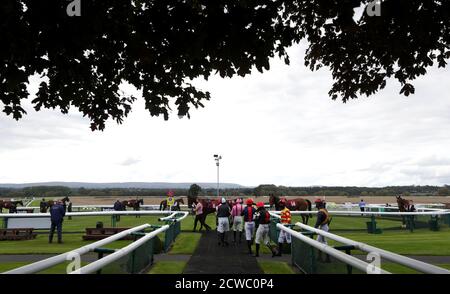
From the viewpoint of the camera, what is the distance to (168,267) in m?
9.06

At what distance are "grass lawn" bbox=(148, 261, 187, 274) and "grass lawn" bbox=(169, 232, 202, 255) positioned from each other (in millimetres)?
1832

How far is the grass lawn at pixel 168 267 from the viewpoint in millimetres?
8516

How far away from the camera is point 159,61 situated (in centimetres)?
559

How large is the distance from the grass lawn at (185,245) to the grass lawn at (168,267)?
1832mm

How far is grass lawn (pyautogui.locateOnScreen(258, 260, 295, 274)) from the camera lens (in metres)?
8.62

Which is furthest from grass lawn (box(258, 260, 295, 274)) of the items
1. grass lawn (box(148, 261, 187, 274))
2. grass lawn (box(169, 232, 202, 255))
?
grass lawn (box(169, 232, 202, 255))

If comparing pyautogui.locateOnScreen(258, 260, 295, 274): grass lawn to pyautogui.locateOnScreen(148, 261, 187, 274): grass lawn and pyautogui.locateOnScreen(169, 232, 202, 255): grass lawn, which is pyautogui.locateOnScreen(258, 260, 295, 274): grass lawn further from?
pyautogui.locateOnScreen(169, 232, 202, 255): grass lawn

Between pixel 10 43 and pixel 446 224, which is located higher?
pixel 10 43

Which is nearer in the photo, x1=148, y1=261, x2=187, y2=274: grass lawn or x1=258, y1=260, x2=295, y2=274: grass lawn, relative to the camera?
x1=148, y1=261, x2=187, y2=274: grass lawn

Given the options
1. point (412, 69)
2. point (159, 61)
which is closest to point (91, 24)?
point (159, 61)
